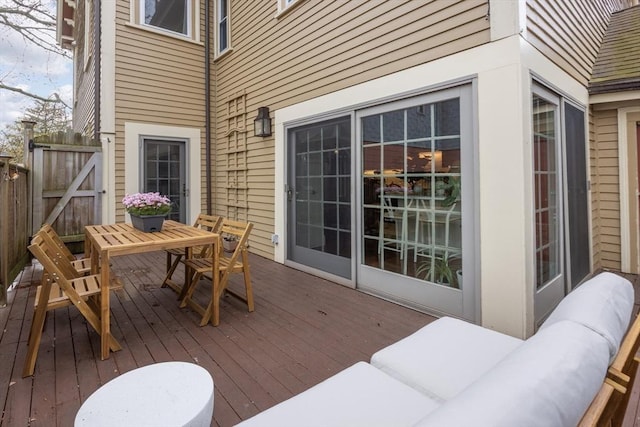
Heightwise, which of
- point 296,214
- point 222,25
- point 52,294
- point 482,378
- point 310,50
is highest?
point 222,25

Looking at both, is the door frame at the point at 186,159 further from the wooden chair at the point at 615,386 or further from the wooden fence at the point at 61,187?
the wooden chair at the point at 615,386

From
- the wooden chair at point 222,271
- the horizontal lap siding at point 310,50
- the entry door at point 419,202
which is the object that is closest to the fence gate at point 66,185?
the horizontal lap siding at point 310,50

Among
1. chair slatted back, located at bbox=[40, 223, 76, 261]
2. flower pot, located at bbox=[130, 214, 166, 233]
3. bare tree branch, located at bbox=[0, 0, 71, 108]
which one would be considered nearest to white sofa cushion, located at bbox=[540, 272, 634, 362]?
flower pot, located at bbox=[130, 214, 166, 233]

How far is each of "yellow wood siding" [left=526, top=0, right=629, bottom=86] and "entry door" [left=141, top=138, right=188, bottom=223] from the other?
5.82 m

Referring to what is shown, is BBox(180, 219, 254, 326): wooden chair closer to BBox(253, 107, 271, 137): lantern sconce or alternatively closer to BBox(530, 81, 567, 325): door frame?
BBox(253, 107, 271, 137): lantern sconce

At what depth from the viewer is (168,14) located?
6.42 m

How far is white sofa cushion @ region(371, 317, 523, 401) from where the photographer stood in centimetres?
134

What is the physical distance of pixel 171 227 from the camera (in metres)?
3.44

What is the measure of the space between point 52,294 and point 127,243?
62 cm

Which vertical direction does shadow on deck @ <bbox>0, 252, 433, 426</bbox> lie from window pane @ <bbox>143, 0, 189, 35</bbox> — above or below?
below

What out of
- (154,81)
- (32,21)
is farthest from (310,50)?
(32,21)

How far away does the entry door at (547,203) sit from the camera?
9.17 ft

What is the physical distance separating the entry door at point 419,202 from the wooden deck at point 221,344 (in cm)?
29

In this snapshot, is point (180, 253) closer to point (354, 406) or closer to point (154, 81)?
point (354, 406)
